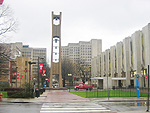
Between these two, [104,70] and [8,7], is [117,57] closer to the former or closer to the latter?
[104,70]

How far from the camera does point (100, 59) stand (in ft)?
295

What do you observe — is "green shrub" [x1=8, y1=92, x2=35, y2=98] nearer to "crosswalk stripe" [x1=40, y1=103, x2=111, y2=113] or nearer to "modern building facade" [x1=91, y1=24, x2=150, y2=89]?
"crosswalk stripe" [x1=40, y1=103, x2=111, y2=113]

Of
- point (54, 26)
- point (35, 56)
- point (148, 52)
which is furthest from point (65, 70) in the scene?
point (35, 56)

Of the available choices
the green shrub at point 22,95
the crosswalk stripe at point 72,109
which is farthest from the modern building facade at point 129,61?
the crosswalk stripe at point 72,109

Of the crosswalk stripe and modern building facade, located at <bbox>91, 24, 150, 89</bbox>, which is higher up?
modern building facade, located at <bbox>91, 24, 150, 89</bbox>

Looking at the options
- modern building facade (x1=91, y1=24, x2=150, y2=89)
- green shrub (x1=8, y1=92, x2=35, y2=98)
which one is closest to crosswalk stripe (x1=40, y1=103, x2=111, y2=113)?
green shrub (x1=8, y1=92, x2=35, y2=98)

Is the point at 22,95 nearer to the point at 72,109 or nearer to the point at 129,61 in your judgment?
the point at 72,109

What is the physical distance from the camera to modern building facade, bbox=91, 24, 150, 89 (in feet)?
160

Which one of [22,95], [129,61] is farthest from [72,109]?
[129,61]

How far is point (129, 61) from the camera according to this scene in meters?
58.6

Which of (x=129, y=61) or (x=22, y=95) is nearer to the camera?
(x=22, y=95)

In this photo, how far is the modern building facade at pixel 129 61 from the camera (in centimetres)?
4891

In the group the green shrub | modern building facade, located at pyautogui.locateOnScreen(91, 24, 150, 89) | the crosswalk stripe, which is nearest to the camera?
the crosswalk stripe

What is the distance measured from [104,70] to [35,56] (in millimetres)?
112484
